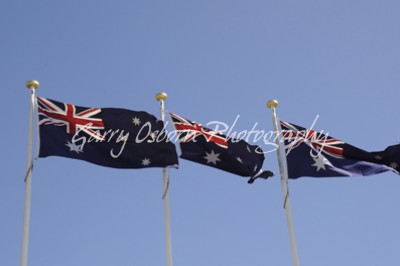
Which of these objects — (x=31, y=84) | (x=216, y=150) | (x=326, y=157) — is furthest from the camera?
(x=326, y=157)

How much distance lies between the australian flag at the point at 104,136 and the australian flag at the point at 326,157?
A: 3.62 m

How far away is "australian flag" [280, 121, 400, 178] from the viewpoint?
70.7ft

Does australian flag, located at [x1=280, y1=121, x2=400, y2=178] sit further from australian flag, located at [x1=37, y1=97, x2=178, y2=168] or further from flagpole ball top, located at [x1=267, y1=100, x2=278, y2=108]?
australian flag, located at [x1=37, y1=97, x2=178, y2=168]

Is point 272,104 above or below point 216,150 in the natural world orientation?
above

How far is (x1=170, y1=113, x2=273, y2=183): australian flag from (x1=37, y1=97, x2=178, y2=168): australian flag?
478mm

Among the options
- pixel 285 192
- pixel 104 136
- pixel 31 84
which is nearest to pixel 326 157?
pixel 285 192

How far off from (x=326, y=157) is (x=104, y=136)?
21.8 ft

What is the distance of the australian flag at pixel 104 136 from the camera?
19.4m

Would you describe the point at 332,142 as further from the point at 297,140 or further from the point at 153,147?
the point at 153,147

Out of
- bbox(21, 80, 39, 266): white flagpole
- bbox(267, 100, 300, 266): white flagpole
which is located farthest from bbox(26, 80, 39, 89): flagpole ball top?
bbox(267, 100, 300, 266): white flagpole

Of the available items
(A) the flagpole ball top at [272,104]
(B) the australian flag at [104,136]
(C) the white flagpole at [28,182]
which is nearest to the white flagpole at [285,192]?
(A) the flagpole ball top at [272,104]

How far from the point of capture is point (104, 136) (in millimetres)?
20406

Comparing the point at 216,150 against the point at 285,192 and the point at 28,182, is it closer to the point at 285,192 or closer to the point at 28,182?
the point at 285,192

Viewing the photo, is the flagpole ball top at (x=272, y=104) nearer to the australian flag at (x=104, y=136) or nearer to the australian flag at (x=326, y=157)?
the australian flag at (x=326, y=157)
